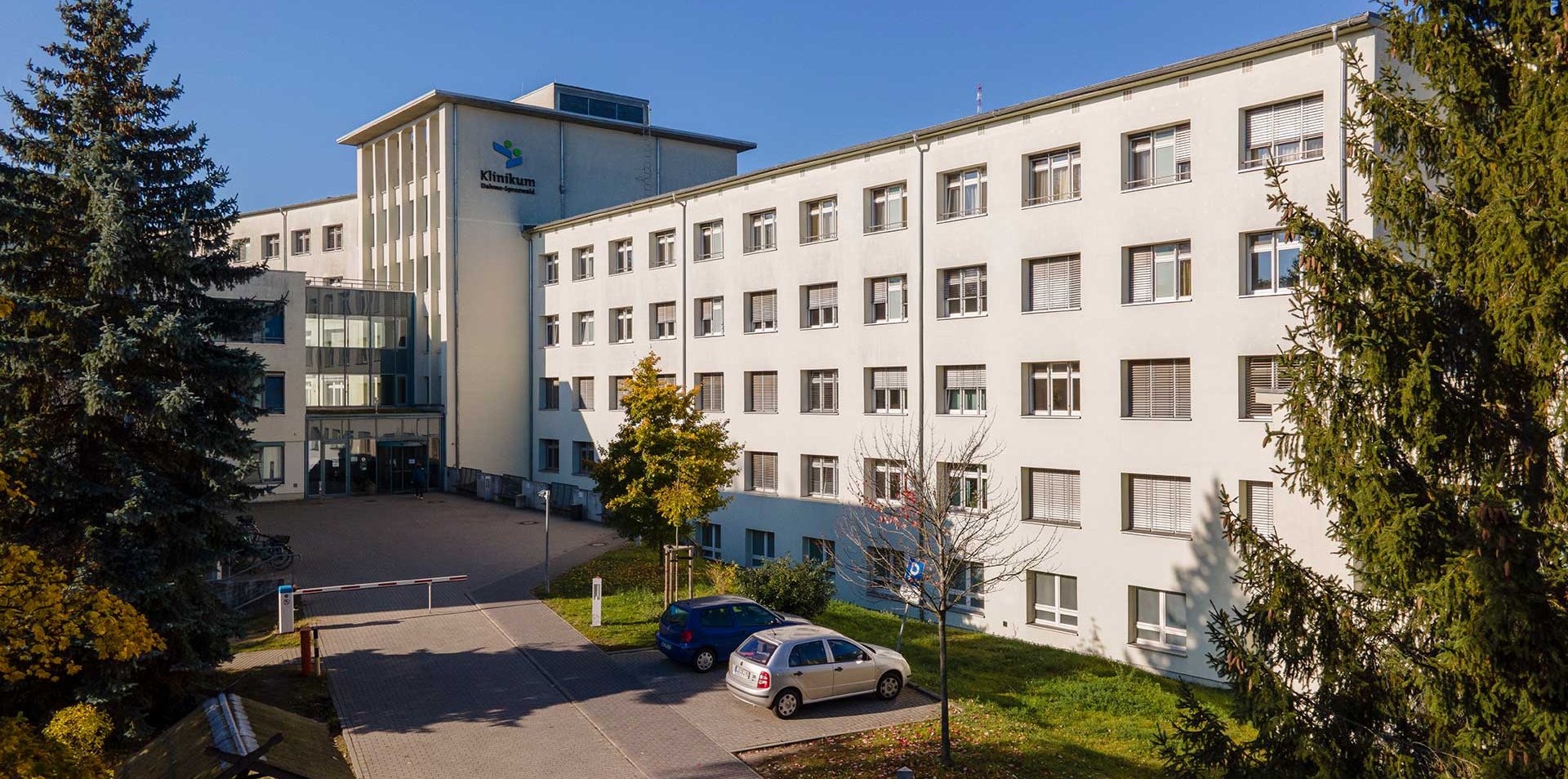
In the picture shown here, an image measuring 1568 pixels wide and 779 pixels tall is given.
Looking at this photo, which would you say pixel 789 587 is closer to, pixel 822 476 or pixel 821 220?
pixel 822 476

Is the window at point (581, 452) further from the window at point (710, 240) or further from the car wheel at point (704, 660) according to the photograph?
the car wheel at point (704, 660)

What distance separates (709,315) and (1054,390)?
14.8 meters

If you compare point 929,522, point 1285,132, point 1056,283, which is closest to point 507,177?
point 1056,283

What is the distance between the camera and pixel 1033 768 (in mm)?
14516

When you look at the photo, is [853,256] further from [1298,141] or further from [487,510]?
[487,510]

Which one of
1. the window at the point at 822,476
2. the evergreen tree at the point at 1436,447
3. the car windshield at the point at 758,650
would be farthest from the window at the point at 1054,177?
the evergreen tree at the point at 1436,447

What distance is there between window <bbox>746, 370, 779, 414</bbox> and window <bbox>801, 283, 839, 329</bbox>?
2362 millimetres

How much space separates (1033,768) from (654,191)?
40.6 m

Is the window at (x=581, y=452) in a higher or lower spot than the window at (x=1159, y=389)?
lower

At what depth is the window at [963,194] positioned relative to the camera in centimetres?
2670

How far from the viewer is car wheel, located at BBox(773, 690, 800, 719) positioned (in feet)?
55.6

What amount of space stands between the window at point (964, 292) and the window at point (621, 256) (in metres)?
16.8

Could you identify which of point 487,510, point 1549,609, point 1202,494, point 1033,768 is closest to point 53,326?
point 1033,768

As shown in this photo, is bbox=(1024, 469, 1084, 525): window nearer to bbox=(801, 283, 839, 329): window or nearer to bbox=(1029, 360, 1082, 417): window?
bbox=(1029, 360, 1082, 417): window
